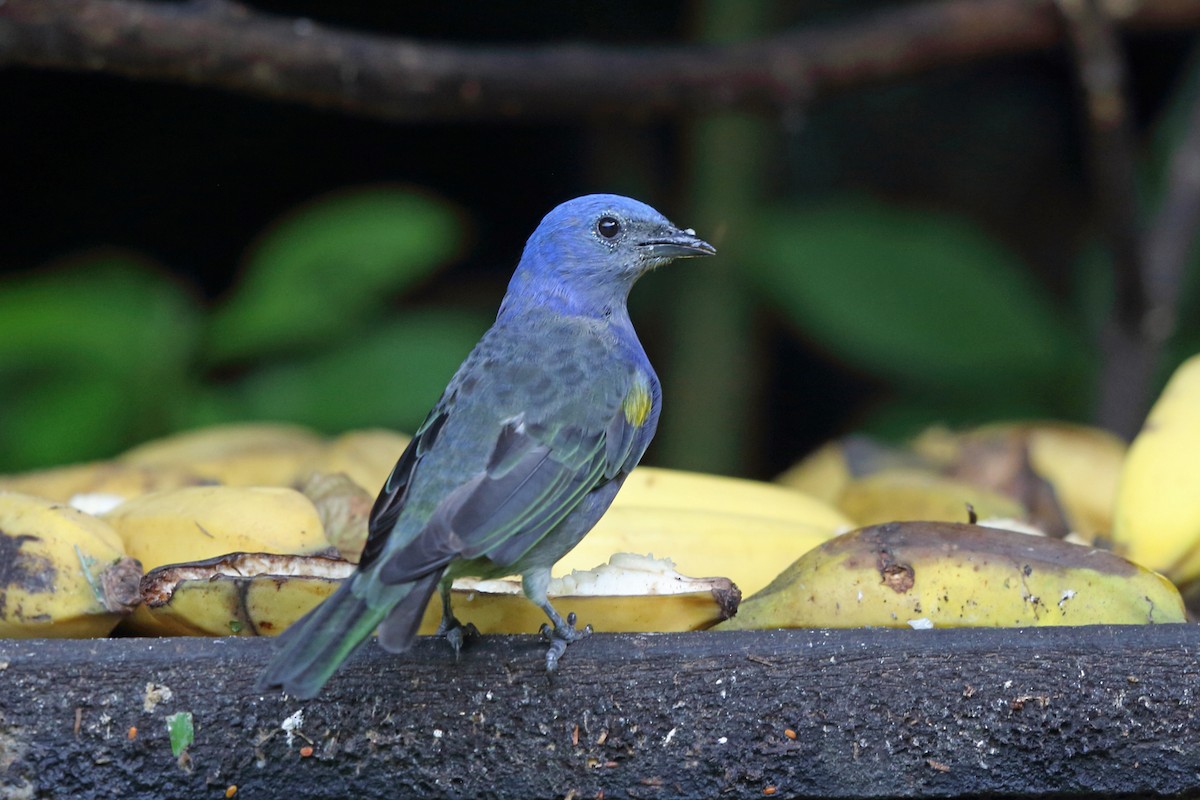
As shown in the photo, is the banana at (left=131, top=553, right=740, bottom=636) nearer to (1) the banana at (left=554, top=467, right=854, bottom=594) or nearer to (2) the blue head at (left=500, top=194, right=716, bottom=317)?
(1) the banana at (left=554, top=467, right=854, bottom=594)

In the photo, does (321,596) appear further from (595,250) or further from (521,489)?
(595,250)

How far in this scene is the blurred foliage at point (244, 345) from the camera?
3.52 meters

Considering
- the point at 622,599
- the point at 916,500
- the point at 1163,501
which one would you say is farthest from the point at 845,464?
the point at 622,599

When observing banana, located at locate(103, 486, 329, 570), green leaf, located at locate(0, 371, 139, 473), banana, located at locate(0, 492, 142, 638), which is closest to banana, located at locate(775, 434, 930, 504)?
banana, located at locate(103, 486, 329, 570)

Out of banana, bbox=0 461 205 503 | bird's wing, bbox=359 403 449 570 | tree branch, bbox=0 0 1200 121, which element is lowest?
banana, bbox=0 461 205 503

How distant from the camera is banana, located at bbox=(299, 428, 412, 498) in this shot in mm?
2297

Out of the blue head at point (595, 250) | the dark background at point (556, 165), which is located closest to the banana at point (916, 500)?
the blue head at point (595, 250)

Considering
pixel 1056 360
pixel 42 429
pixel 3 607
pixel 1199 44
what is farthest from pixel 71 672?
pixel 1199 44

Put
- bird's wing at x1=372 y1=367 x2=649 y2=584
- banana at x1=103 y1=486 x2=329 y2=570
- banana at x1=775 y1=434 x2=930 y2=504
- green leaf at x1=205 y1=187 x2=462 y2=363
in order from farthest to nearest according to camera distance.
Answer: green leaf at x1=205 y1=187 x2=462 y2=363 < banana at x1=775 y1=434 x2=930 y2=504 < banana at x1=103 y1=486 x2=329 y2=570 < bird's wing at x1=372 y1=367 x2=649 y2=584

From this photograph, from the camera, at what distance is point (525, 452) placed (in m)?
1.72

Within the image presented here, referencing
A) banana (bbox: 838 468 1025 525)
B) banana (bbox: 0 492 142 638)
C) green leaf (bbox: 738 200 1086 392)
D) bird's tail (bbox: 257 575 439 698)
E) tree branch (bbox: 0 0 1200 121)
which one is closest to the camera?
bird's tail (bbox: 257 575 439 698)

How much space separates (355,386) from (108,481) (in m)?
1.48

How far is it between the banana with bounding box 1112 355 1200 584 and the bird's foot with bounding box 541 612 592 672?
96 cm

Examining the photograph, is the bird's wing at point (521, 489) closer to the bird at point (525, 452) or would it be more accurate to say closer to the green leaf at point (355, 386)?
the bird at point (525, 452)
